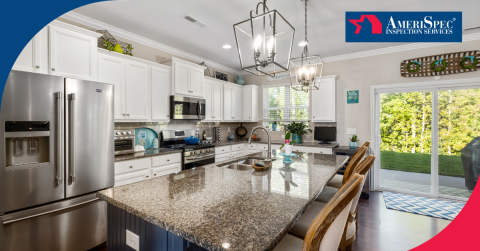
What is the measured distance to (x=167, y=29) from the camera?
310cm

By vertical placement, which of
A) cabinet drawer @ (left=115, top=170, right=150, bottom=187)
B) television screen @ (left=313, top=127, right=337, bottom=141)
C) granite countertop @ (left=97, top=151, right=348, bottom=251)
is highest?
television screen @ (left=313, top=127, right=337, bottom=141)

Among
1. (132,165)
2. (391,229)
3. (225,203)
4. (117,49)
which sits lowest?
(391,229)

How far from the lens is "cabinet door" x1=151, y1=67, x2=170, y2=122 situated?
10.8 feet

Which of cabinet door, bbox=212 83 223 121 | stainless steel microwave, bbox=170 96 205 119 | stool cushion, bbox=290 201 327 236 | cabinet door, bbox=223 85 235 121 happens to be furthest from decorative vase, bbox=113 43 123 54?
stool cushion, bbox=290 201 327 236

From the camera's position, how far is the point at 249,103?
515 cm

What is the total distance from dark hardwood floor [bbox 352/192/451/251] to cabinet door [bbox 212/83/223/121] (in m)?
3.03

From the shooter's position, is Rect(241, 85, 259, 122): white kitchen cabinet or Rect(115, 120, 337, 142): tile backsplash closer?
Rect(115, 120, 337, 142): tile backsplash

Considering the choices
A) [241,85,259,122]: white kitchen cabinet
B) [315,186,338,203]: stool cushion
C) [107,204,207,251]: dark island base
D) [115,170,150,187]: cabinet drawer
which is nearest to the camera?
[107,204,207,251]: dark island base

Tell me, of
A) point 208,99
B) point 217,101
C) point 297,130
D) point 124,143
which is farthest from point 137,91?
point 297,130

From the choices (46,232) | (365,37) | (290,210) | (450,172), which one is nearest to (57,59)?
(46,232)

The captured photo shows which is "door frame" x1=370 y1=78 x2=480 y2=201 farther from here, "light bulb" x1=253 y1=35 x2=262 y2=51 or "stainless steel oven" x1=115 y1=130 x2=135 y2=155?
"stainless steel oven" x1=115 y1=130 x2=135 y2=155

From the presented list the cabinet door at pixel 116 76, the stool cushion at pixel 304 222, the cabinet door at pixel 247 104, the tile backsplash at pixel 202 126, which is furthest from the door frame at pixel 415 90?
the cabinet door at pixel 116 76

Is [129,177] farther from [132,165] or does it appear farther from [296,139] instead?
[296,139]

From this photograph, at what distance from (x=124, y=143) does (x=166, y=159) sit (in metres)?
0.60
